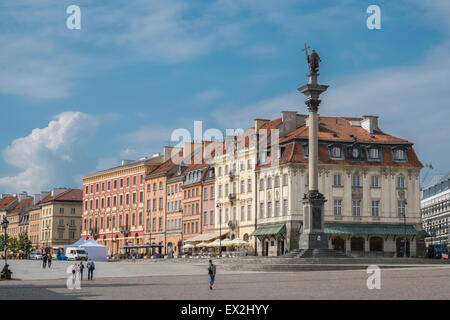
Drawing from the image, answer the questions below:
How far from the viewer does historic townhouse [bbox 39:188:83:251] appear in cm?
14012

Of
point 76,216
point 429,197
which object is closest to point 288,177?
point 76,216

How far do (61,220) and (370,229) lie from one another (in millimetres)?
79281

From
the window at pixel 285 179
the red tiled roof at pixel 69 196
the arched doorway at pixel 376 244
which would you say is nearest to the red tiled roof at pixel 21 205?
the red tiled roof at pixel 69 196

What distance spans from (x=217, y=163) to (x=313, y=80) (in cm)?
3615

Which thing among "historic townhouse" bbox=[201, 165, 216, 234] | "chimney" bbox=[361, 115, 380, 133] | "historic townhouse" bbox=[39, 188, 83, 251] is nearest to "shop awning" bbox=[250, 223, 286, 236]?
"historic townhouse" bbox=[201, 165, 216, 234]

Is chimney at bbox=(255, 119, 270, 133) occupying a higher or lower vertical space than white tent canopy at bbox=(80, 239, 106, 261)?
higher

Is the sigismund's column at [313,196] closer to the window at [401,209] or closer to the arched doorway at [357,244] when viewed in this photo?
the arched doorway at [357,244]

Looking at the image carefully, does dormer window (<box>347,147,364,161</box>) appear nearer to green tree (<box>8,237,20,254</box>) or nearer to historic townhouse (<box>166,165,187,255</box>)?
historic townhouse (<box>166,165,187,255</box>)

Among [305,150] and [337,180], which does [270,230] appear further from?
[305,150]

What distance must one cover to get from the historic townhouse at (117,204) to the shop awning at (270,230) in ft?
110

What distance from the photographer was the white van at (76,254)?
311ft

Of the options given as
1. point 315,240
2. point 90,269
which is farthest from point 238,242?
point 90,269

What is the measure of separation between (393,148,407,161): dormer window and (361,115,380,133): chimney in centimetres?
450

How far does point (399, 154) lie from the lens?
79.6 m
